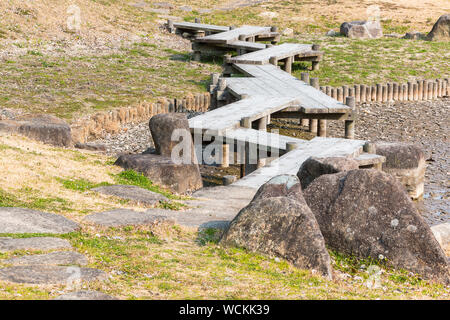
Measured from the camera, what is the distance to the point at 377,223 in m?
9.77

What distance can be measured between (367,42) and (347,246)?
23.3 meters

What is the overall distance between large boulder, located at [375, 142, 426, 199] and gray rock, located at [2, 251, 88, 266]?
959 centimetres

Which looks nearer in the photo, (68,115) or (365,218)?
(365,218)

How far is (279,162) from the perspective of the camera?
14.3 meters

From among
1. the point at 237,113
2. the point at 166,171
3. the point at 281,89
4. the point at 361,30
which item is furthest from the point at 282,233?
the point at 361,30

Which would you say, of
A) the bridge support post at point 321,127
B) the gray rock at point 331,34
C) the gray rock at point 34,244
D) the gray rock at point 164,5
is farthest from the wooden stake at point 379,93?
the gray rock at point 34,244

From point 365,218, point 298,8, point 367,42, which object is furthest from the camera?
point 298,8

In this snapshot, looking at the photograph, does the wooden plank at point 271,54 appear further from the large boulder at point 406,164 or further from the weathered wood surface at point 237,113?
the large boulder at point 406,164

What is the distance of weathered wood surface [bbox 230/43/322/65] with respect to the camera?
24.9m

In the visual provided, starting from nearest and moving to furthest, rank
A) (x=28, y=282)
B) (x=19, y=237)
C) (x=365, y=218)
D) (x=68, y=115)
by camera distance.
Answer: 1. (x=28, y=282)
2. (x=19, y=237)
3. (x=365, y=218)
4. (x=68, y=115)

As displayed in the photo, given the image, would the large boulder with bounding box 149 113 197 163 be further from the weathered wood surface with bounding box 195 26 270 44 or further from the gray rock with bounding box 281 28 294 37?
the gray rock with bounding box 281 28 294 37

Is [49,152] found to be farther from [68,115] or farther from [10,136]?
[68,115]

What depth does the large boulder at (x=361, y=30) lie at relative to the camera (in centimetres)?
3319

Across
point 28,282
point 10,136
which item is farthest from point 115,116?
point 28,282
